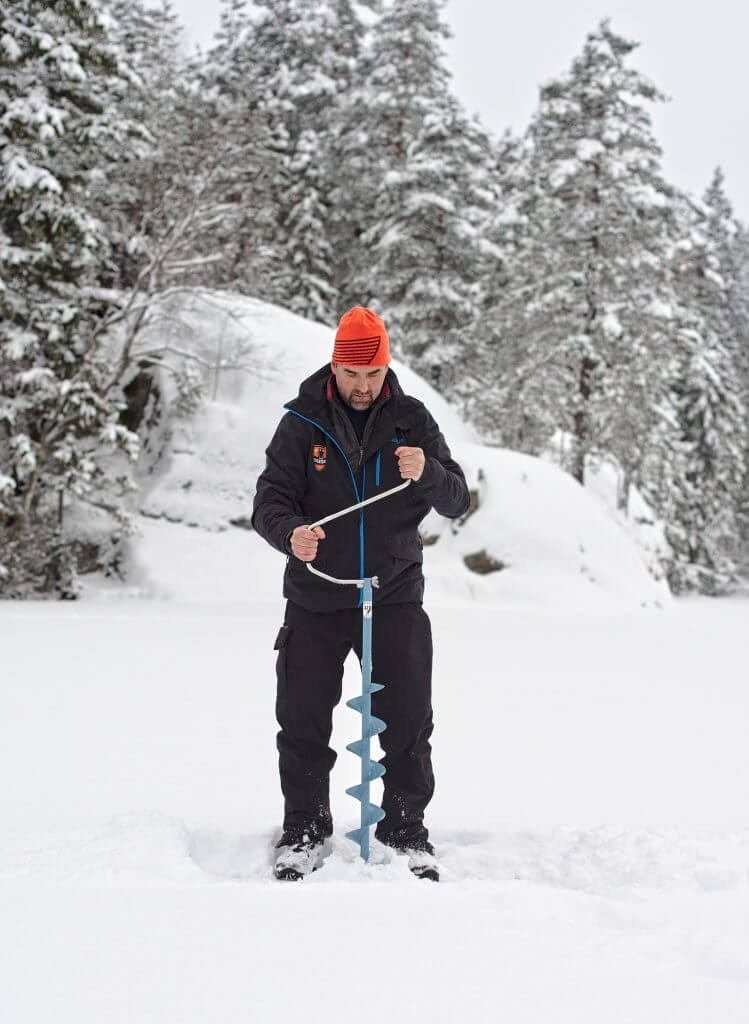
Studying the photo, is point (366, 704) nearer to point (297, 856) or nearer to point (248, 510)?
point (297, 856)

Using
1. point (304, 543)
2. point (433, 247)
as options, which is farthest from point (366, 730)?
point (433, 247)

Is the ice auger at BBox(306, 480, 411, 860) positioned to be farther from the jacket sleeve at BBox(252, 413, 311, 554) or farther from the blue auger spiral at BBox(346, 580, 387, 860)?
the jacket sleeve at BBox(252, 413, 311, 554)

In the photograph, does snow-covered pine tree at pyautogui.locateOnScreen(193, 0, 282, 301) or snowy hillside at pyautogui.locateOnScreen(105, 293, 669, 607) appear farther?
snow-covered pine tree at pyautogui.locateOnScreen(193, 0, 282, 301)

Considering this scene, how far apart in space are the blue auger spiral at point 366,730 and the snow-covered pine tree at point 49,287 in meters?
8.93

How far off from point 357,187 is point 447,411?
9.19m

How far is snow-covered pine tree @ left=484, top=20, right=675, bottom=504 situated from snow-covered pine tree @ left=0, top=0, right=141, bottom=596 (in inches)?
342

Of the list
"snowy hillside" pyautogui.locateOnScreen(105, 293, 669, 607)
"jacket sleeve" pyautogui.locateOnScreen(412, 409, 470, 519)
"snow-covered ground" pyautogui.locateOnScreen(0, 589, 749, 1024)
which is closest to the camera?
"snow-covered ground" pyautogui.locateOnScreen(0, 589, 749, 1024)

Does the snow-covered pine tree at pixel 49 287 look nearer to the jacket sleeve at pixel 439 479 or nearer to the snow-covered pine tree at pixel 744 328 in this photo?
the jacket sleeve at pixel 439 479

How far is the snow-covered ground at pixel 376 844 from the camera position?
1.68 m

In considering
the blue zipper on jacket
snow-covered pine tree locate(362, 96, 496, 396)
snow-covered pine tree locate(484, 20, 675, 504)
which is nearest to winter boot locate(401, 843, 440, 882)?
the blue zipper on jacket

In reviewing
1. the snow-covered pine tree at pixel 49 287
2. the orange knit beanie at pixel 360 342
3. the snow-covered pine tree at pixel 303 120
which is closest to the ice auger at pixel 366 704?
the orange knit beanie at pixel 360 342

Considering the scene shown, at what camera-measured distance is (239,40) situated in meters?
27.2

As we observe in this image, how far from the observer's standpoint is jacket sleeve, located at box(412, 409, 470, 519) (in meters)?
2.92

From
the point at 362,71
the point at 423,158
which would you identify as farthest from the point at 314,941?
the point at 362,71
